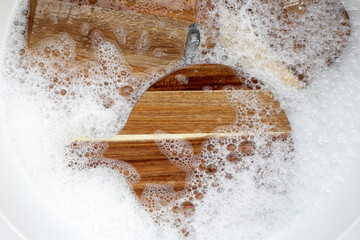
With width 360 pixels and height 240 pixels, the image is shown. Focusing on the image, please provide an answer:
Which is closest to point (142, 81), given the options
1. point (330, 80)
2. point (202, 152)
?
point (202, 152)

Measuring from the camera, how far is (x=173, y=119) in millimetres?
655

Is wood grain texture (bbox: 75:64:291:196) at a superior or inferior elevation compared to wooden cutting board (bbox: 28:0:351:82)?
inferior

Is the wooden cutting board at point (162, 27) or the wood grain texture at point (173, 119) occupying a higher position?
the wooden cutting board at point (162, 27)

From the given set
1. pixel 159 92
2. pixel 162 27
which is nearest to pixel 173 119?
pixel 159 92

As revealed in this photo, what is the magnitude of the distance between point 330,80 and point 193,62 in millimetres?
337

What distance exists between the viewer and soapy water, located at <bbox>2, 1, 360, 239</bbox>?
0.66 metres

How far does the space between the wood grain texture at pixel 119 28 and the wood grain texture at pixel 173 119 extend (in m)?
0.07

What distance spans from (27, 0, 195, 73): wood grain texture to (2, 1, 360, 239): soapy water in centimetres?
1

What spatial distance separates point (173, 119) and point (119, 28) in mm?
243

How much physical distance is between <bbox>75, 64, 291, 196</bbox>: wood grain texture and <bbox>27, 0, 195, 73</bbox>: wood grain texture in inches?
2.8

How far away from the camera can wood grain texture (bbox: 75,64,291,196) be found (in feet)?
2.12

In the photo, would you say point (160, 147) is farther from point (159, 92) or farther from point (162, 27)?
point (162, 27)

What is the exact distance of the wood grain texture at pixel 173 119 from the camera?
647mm

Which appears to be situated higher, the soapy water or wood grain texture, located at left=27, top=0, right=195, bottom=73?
wood grain texture, located at left=27, top=0, right=195, bottom=73
